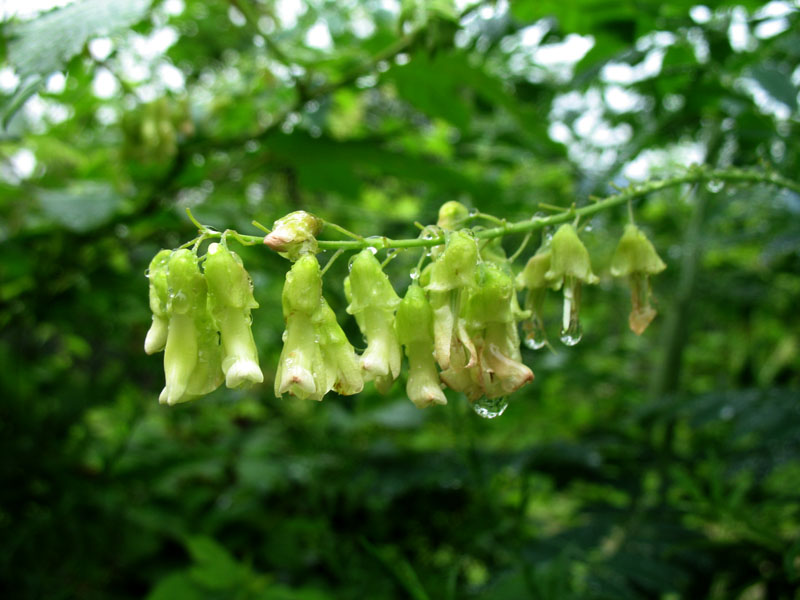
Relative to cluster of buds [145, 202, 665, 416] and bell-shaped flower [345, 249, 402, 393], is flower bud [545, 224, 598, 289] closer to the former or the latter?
cluster of buds [145, 202, 665, 416]

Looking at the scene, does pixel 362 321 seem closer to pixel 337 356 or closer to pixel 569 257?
pixel 337 356

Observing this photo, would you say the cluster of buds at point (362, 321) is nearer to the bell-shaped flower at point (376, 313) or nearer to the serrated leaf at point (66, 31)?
the bell-shaped flower at point (376, 313)

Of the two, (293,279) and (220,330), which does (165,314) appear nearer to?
(220,330)

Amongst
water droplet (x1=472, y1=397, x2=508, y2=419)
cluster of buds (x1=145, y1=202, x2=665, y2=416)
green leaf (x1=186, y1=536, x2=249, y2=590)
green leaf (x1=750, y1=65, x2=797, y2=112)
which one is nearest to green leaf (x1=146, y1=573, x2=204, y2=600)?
green leaf (x1=186, y1=536, x2=249, y2=590)

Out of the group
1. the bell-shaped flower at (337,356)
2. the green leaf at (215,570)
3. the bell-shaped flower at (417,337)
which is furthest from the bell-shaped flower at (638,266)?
the green leaf at (215,570)

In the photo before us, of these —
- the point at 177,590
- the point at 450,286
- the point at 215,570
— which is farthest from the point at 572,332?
the point at 177,590

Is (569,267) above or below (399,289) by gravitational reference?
above

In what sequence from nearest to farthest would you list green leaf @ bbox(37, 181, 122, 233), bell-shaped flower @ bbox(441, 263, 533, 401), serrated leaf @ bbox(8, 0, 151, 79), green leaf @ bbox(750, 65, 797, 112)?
bell-shaped flower @ bbox(441, 263, 533, 401)
serrated leaf @ bbox(8, 0, 151, 79)
green leaf @ bbox(750, 65, 797, 112)
green leaf @ bbox(37, 181, 122, 233)

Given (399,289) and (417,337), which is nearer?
(417,337)
